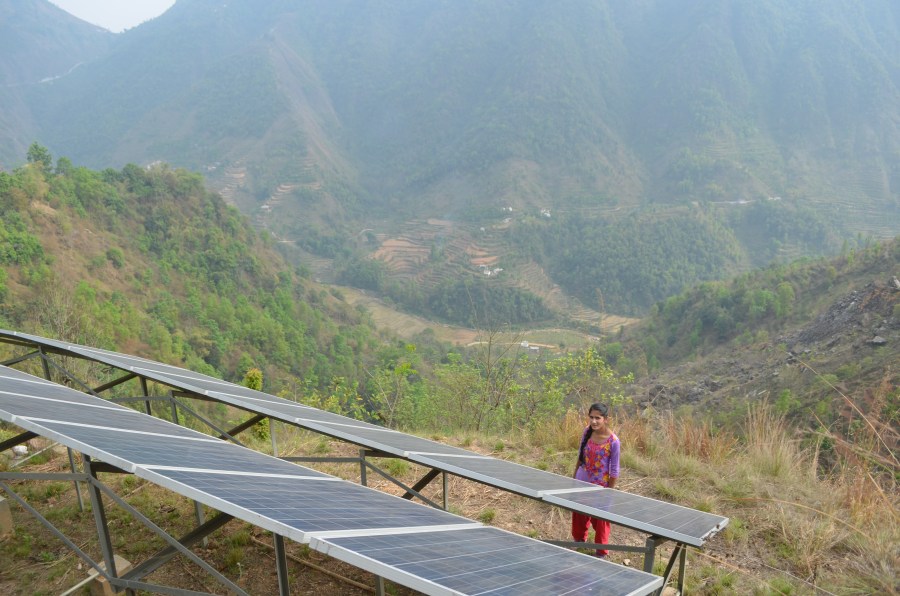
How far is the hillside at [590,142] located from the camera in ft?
327

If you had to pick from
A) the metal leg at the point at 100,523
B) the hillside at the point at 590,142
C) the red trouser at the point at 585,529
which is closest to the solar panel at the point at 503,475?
the red trouser at the point at 585,529

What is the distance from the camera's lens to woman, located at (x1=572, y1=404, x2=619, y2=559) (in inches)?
205

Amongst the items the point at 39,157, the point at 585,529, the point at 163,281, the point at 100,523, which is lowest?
the point at 163,281

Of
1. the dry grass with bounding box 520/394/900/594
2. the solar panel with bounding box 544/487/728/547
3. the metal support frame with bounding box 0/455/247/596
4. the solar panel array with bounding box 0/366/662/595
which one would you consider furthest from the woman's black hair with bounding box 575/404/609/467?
the metal support frame with bounding box 0/455/247/596

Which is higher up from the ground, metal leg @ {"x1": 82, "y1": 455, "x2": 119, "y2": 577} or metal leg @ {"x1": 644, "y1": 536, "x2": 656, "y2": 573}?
metal leg @ {"x1": 82, "y1": 455, "x2": 119, "y2": 577}

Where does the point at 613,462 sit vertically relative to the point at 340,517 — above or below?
below

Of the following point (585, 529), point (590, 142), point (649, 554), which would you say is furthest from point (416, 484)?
point (590, 142)

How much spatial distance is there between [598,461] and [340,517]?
346 cm

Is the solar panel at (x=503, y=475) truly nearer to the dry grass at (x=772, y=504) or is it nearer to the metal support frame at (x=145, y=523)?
the dry grass at (x=772, y=504)

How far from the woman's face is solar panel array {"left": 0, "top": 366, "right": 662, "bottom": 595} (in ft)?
6.25

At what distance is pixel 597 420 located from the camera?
5.26m

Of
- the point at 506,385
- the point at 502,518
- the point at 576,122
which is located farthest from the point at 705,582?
the point at 576,122

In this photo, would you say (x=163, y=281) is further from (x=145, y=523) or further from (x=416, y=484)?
(x=145, y=523)

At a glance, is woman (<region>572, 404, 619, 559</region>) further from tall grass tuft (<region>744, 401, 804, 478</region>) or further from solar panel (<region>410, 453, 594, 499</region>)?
tall grass tuft (<region>744, 401, 804, 478</region>)
